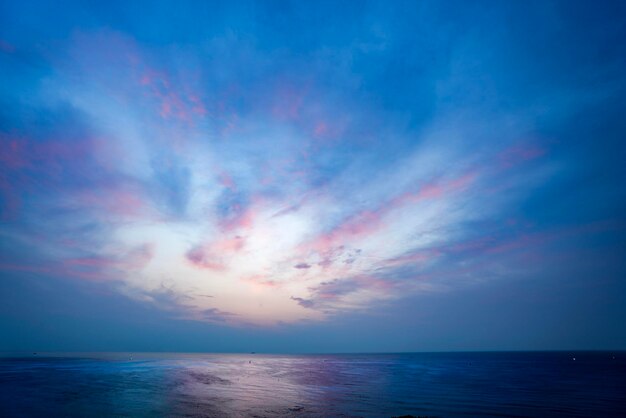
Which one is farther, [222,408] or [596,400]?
[596,400]

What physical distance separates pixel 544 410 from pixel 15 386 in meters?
98.6

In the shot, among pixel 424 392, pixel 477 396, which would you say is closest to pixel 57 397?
pixel 424 392

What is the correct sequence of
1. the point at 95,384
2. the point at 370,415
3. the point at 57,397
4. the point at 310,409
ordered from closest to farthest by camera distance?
the point at 370,415 → the point at 310,409 → the point at 57,397 → the point at 95,384

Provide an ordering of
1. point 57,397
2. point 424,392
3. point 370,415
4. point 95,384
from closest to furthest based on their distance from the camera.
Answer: point 370,415, point 57,397, point 424,392, point 95,384

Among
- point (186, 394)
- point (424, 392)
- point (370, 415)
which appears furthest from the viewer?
point (424, 392)

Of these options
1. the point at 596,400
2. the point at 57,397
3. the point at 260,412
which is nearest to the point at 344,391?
the point at 260,412

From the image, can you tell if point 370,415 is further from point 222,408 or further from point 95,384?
point 95,384

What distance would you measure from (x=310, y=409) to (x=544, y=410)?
34.6 m

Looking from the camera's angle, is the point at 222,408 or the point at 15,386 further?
the point at 15,386

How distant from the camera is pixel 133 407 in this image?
51.2 meters

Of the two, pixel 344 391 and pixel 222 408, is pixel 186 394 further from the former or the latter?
pixel 344 391

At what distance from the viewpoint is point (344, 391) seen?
236ft

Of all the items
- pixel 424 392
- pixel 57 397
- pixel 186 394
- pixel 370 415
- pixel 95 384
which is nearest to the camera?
pixel 370 415

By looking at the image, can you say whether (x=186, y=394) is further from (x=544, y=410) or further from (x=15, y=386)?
(x=544, y=410)
